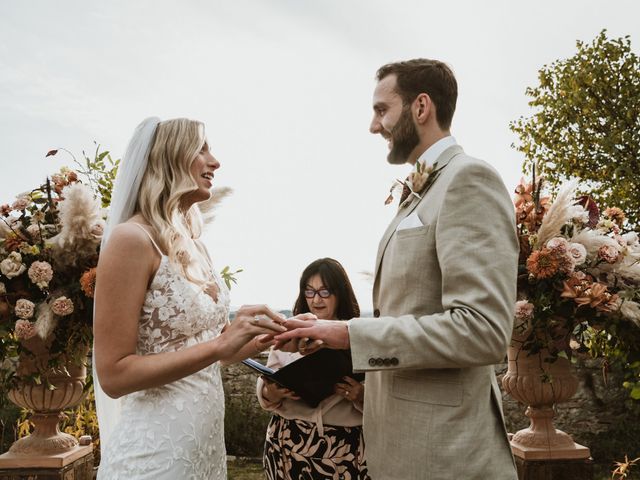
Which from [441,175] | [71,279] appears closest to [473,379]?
[441,175]

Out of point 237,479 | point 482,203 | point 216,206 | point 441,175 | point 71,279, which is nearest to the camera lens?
point 482,203

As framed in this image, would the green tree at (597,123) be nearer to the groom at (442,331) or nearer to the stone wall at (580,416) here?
the stone wall at (580,416)

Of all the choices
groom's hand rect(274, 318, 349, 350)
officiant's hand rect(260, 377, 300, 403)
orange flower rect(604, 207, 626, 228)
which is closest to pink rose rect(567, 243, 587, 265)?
orange flower rect(604, 207, 626, 228)

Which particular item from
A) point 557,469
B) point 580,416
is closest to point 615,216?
point 557,469

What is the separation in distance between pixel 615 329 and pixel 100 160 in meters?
3.52

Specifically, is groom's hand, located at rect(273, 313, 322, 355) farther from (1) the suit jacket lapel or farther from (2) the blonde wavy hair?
(2) the blonde wavy hair

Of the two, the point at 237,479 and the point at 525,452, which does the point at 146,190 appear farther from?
the point at 237,479

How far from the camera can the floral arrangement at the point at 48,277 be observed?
3320 millimetres

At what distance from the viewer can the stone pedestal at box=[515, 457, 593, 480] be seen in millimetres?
3855

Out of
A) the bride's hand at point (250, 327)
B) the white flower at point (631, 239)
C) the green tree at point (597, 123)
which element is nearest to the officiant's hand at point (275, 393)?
the bride's hand at point (250, 327)

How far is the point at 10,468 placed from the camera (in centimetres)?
372

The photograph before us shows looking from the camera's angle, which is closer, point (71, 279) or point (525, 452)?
point (71, 279)

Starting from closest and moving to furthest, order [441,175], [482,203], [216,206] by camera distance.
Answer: [482,203], [441,175], [216,206]

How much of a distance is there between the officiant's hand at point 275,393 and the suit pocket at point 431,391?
1.31 meters
